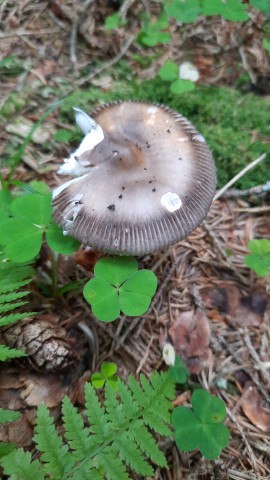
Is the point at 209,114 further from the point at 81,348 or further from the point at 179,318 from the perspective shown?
the point at 81,348

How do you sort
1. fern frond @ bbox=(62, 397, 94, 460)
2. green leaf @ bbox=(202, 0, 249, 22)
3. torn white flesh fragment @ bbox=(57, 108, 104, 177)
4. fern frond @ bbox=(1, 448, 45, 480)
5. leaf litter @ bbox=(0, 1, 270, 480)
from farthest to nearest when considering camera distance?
green leaf @ bbox=(202, 0, 249, 22)
torn white flesh fragment @ bbox=(57, 108, 104, 177)
leaf litter @ bbox=(0, 1, 270, 480)
fern frond @ bbox=(62, 397, 94, 460)
fern frond @ bbox=(1, 448, 45, 480)

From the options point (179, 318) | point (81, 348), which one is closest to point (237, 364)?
point (179, 318)

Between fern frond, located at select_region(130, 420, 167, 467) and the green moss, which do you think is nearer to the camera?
fern frond, located at select_region(130, 420, 167, 467)

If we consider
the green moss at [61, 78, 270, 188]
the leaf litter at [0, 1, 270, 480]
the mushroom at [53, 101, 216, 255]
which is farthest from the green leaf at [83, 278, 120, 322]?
the green moss at [61, 78, 270, 188]

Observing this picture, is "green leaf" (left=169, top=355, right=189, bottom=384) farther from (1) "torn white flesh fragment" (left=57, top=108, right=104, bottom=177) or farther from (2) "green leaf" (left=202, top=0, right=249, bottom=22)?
(2) "green leaf" (left=202, top=0, right=249, bottom=22)

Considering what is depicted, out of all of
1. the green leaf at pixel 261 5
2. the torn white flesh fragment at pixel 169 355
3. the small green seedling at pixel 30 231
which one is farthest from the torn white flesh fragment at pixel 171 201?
the green leaf at pixel 261 5

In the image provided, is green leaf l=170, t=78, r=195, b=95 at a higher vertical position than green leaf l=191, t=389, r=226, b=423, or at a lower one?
higher

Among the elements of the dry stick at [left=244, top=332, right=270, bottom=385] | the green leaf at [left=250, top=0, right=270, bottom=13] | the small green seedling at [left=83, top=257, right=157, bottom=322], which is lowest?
the dry stick at [left=244, top=332, right=270, bottom=385]
